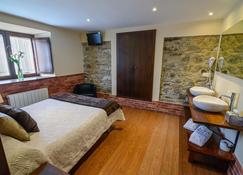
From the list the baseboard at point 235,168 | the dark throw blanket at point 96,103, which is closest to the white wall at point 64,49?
the dark throw blanket at point 96,103

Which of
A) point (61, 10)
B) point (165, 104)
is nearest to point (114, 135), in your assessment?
point (165, 104)

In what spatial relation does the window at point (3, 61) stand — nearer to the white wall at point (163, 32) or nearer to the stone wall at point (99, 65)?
the stone wall at point (99, 65)

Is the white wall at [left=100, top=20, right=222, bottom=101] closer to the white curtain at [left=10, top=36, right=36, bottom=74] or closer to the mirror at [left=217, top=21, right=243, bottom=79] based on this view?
the mirror at [left=217, top=21, right=243, bottom=79]

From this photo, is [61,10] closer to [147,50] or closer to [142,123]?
[147,50]

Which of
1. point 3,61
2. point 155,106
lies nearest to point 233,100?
point 155,106

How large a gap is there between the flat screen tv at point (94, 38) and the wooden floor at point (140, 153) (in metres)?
2.59

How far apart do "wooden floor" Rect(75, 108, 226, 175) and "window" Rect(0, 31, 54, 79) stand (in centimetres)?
261

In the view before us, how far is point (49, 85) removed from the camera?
11.0ft

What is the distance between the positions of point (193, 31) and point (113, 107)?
256 centimetres

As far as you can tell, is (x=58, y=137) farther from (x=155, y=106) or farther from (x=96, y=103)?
(x=155, y=106)

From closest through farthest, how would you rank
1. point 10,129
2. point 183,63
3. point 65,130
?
point 10,129, point 65,130, point 183,63

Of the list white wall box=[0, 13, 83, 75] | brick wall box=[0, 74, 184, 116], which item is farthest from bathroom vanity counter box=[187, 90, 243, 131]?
white wall box=[0, 13, 83, 75]

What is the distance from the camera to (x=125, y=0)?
1.89 meters

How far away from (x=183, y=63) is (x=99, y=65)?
8.43 ft
